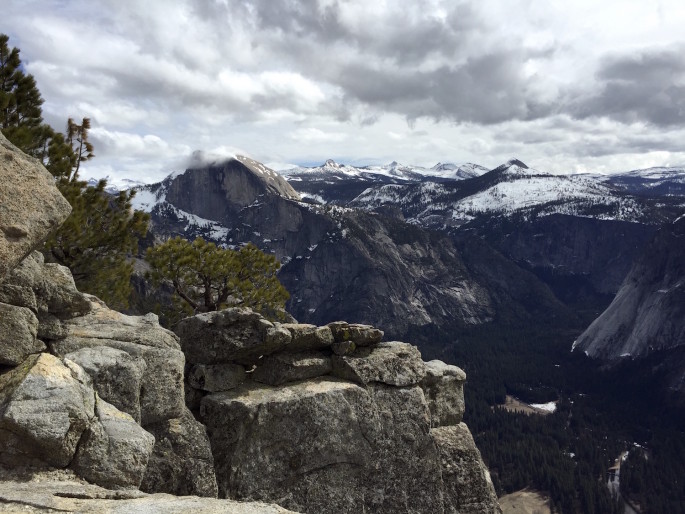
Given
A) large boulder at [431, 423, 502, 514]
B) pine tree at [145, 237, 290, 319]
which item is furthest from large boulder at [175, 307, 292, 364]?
pine tree at [145, 237, 290, 319]

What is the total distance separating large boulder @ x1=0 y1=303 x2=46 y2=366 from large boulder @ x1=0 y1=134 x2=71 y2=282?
76.6 inches

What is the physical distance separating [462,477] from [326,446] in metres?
7.82

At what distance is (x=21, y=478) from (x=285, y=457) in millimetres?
10414

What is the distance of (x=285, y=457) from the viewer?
19578 mm

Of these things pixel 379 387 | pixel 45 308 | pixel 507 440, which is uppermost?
pixel 45 308

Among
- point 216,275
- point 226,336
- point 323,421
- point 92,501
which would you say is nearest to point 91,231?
point 216,275

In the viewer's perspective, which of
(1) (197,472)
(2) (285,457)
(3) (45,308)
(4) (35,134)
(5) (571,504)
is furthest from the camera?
(5) (571,504)

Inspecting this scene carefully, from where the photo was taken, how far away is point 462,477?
23.2 meters

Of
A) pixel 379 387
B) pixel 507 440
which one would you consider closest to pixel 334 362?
pixel 379 387

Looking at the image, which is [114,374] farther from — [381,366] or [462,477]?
[462,477]

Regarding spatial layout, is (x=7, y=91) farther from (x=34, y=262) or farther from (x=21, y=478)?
(x=21, y=478)

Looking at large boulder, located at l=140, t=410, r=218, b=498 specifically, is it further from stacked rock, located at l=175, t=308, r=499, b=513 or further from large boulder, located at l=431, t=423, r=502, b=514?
large boulder, located at l=431, t=423, r=502, b=514

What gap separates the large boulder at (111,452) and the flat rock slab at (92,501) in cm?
49

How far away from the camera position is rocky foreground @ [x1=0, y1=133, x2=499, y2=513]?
37.8ft
